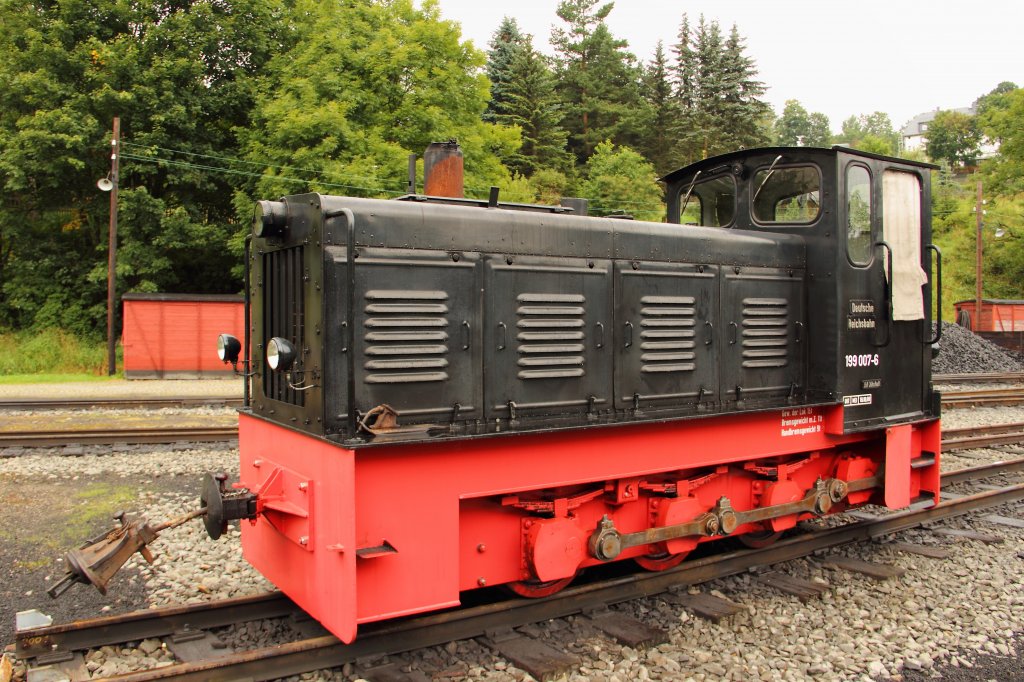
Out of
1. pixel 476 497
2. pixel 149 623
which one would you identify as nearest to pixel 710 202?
pixel 476 497

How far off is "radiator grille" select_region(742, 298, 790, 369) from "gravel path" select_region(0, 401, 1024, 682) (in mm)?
1603

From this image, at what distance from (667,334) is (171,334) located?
57.8 feet

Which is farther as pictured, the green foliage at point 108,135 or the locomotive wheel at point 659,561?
the green foliage at point 108,135

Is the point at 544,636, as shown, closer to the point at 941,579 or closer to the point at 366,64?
the point at 941,579

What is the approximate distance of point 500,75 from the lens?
126 feet

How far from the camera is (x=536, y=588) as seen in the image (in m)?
4.64

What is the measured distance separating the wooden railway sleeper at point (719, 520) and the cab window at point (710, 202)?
2360mm

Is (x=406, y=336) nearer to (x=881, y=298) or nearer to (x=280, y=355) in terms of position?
(x=280, y=355)

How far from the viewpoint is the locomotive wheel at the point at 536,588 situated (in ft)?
15.1

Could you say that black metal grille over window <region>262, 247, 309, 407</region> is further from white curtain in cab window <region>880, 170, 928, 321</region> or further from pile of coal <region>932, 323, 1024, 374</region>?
pile of coal <region>932, 323, 1024, 374</region>

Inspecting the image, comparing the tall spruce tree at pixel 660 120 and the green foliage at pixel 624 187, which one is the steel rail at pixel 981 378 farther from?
the tall spruce tree at pixel 660 120

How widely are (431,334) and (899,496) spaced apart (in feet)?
14.5

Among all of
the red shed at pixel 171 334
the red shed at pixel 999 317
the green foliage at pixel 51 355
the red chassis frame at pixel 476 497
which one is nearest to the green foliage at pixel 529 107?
the red shed at pixel 999 317

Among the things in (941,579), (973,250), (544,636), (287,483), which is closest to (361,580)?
(287,483)
